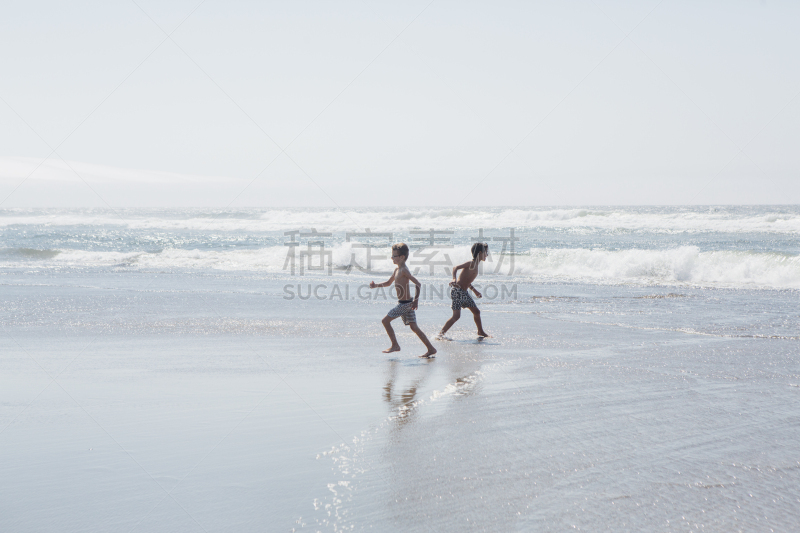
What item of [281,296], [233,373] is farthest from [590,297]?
[233,373]

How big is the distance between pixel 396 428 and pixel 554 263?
18027 mm

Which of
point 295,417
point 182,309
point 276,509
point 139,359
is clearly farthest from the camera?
point 182,309

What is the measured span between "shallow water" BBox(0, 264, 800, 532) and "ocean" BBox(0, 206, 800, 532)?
2cm

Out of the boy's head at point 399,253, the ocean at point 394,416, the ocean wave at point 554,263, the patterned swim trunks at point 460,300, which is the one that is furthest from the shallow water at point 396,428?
the ocean wave at point 554,263

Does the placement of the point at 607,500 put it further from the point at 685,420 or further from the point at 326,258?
the point at 326,258

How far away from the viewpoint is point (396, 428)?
437cm

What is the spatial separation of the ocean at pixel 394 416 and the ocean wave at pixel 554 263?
4.91 metres

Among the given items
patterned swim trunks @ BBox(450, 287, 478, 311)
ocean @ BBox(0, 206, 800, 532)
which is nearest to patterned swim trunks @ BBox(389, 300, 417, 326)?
ocean @ BBox(0, 206, 800, 532)

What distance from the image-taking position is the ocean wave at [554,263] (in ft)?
56.4

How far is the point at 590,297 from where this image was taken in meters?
13.3

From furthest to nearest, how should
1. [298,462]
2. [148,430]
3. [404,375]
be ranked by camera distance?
[404,375] → [148,430] → [298,462]

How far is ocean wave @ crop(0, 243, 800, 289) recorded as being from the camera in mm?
17188

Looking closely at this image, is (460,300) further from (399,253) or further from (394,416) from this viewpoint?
(394,416)

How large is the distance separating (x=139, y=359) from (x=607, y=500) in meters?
5.47
